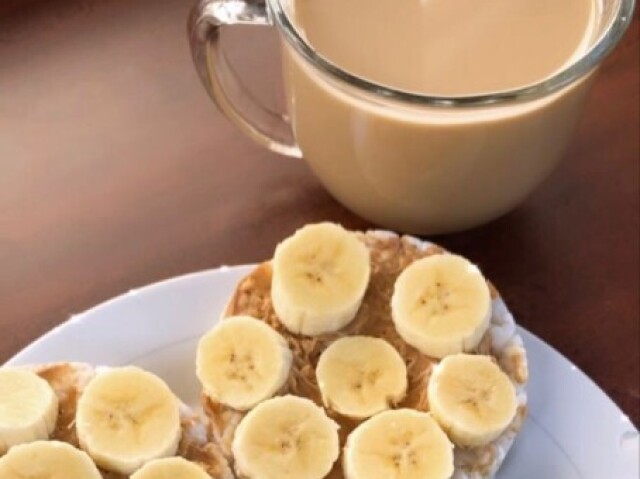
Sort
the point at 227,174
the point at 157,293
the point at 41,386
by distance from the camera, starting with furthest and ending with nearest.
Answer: the point at 227,174
the point at 157,293
the point at 41,386

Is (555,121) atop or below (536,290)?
atop

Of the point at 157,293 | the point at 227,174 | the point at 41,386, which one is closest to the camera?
the point at 41,386

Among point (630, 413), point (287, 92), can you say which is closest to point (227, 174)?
point (287, 92)

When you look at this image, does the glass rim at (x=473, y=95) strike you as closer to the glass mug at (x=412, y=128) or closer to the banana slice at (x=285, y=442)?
the glass mug at (x=412, y=128)

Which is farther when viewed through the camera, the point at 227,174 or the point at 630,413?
the point at 227,174

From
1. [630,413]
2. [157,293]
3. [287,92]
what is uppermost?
[287,92]

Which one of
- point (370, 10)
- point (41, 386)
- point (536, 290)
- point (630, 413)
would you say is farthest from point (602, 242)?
point (41, 386)

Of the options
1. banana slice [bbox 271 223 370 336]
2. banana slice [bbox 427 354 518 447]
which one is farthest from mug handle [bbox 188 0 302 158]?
banana slice [bbox 427 354 518 447]

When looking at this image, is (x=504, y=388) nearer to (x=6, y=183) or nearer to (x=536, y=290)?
(x=536, y=290)
